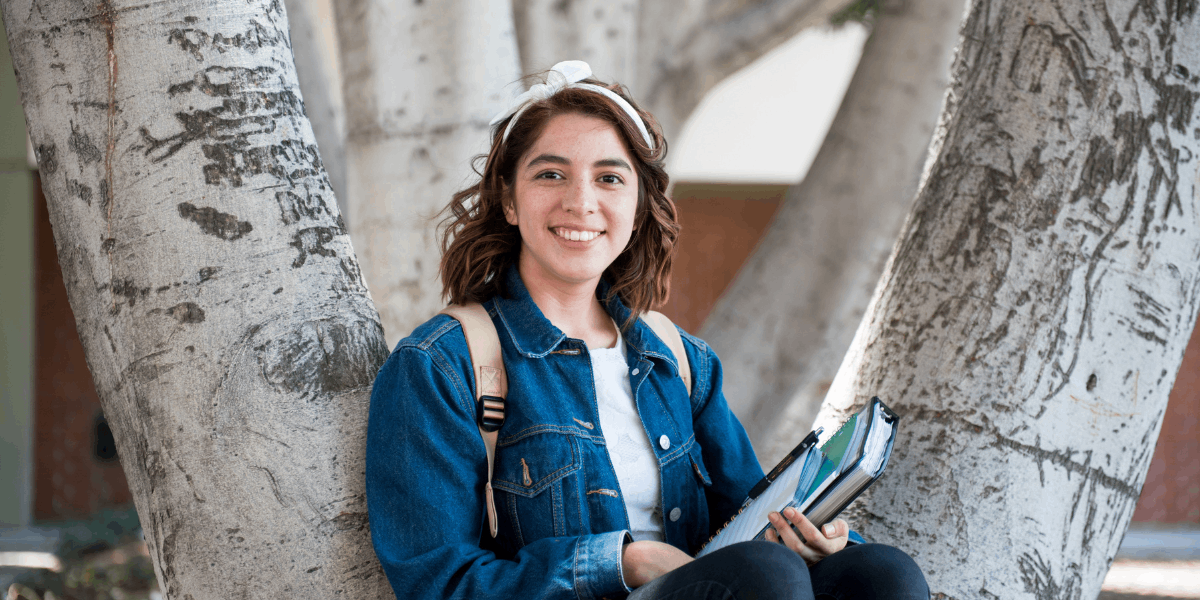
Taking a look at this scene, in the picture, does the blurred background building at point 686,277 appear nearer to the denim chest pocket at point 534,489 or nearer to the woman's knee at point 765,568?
the denim chest pocket at point 534,489

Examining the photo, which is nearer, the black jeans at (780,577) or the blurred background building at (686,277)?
the black jeans at (780,577)

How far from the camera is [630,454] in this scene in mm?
1795

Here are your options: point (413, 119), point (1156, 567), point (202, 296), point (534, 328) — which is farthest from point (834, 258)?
point (1156, 567)

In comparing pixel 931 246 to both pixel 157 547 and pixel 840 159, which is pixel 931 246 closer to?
pixel 157 547

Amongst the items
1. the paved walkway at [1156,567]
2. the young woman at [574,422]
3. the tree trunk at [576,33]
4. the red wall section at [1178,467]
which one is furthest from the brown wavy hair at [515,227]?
the red wall section at [1178,467]

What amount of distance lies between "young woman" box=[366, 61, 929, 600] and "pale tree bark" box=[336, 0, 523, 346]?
0.86 meters

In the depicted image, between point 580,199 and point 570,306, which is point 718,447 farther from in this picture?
point 580,199

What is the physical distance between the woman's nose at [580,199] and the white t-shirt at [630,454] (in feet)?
0.97

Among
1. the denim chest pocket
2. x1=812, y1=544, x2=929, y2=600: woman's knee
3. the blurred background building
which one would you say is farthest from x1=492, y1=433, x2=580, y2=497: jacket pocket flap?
the blurred background building

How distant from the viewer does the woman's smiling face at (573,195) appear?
5.95 feet

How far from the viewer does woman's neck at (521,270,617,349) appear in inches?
74.2

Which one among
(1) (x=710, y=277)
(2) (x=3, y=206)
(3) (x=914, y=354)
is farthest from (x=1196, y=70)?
(2) (x=3, y=206)

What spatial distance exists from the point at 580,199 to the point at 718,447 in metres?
0.62

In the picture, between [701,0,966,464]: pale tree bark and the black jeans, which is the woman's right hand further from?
[701,0,966,464]: pale tree bark
